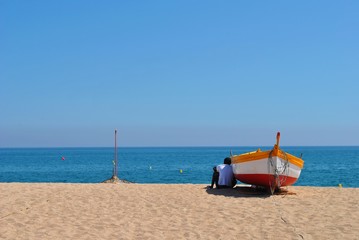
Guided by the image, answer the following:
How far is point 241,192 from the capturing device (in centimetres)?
1538

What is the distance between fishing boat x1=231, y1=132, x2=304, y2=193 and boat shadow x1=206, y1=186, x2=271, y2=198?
0.33 metres

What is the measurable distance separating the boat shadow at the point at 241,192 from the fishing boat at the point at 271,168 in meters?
0.33

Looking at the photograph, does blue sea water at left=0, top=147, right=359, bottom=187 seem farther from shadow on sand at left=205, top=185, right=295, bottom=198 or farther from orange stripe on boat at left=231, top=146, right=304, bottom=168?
orange stripe on boat at left=231, top=146, right=304, bottom=168

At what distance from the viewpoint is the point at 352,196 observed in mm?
14125

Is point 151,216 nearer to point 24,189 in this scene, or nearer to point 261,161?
point 261,161

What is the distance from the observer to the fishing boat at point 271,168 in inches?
573

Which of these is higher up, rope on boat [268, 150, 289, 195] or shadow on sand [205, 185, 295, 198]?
rope on boat [268, 150, 289, 195]

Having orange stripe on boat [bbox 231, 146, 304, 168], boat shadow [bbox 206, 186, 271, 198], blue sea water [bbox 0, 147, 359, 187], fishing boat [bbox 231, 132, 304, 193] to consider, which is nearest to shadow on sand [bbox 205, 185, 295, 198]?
boat shadow [bbox 206, 186, 271, 198]

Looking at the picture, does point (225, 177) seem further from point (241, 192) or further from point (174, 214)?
point (174, 214)

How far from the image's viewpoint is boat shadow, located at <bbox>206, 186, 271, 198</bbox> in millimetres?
14477

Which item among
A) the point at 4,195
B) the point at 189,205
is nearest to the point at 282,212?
the point at 189,205

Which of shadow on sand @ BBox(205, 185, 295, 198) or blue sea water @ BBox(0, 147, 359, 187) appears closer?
shadow on sand @ BBox(205, 185, 295, 198)

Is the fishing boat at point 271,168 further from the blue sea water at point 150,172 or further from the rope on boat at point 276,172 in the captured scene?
the blue sea water at point 150,172

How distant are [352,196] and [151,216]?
697cm
